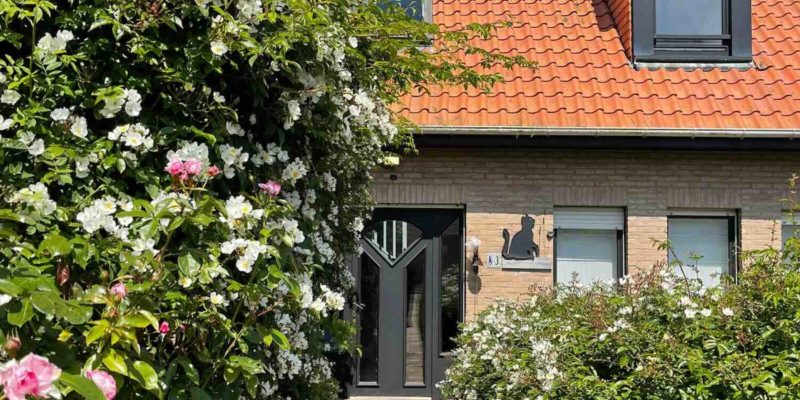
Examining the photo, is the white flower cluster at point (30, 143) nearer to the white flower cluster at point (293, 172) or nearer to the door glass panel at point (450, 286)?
the white flower cluster at point (293, 172)

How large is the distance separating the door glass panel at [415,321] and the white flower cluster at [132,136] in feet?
18.5

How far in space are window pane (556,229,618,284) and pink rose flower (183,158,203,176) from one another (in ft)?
19.8

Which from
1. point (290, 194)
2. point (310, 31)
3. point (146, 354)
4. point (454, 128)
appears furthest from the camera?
point (454, 128)

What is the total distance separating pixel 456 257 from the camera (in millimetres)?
7539

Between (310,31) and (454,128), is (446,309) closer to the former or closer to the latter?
(454,128)

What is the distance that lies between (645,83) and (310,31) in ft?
20.4

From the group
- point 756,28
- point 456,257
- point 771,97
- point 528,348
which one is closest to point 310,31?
point 528,348

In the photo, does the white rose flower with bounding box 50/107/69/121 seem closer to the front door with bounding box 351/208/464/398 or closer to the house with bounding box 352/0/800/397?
the house with bounding box 352/0/800/397

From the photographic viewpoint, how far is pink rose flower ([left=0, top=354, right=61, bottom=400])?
1.19 meters

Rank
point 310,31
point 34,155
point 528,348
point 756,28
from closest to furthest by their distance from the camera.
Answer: point 34,155 < point 310,31 < point 528,348 < point 756,28

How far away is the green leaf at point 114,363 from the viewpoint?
1.61m

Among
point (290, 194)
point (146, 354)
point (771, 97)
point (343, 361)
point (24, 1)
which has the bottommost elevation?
point (343, 361)

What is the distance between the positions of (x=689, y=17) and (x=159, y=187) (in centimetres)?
760

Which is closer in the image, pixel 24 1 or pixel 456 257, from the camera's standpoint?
pixel 24 1
